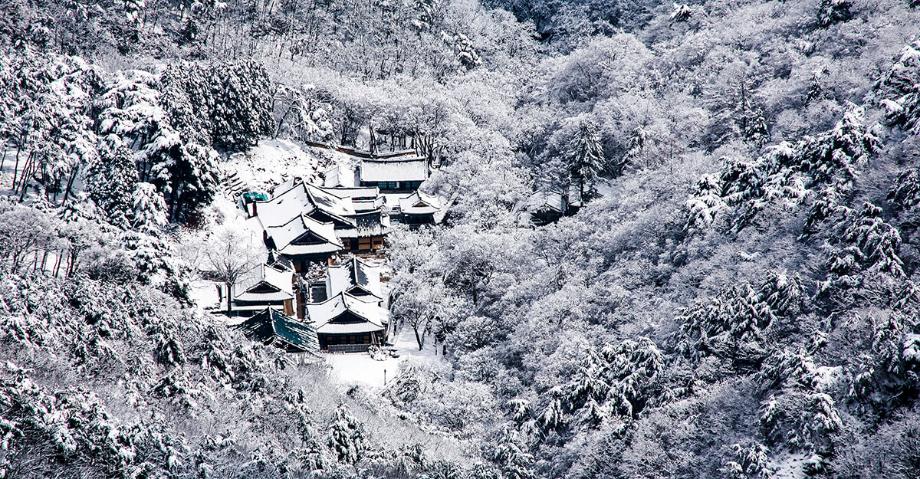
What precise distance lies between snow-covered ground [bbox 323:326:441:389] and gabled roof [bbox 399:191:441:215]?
1532cm

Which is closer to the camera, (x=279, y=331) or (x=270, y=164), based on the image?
(x=279, y=331)

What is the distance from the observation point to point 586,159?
56.9 metres

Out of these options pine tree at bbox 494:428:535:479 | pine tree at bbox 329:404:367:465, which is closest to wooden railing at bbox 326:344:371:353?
pine tree at bbox 329:404:367:465

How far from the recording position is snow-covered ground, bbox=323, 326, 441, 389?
3840 cm

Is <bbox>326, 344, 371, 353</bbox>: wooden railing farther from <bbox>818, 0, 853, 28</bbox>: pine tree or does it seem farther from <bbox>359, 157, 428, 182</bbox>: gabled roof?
<bbox>818, 0, 853, 28</bbox>: pine tree

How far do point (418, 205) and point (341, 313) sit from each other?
17418 millimetres

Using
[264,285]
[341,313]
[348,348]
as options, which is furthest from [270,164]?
[348,348]

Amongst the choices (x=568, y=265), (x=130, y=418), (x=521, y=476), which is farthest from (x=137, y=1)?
(x=521, y=476)

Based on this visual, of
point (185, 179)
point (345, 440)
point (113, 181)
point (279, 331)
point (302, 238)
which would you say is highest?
point (113, 181)

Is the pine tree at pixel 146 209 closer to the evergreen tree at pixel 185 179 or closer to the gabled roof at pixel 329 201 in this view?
the evergreen tree at pixel 185 179

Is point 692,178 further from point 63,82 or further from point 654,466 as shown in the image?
point 63,82

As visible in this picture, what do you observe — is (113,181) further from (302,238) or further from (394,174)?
(394,174)

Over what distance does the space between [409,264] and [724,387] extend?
25847 mm

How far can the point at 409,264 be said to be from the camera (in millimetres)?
48875
